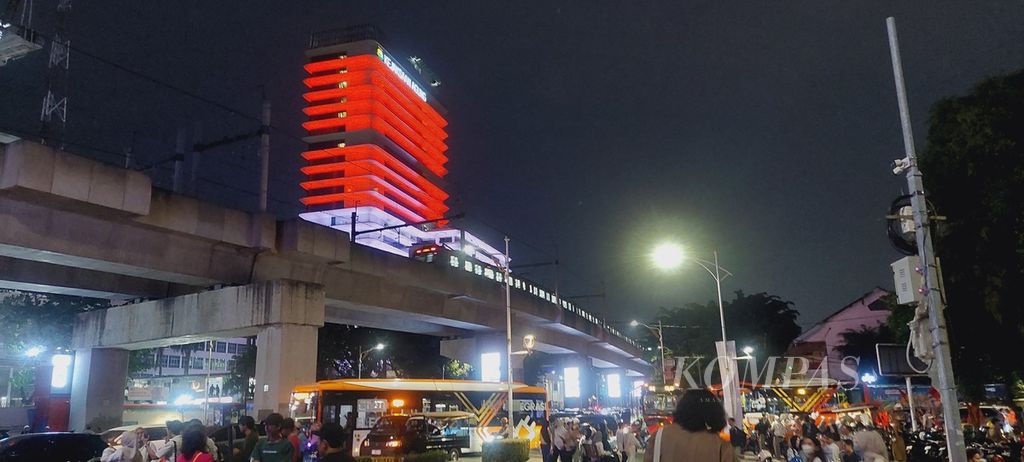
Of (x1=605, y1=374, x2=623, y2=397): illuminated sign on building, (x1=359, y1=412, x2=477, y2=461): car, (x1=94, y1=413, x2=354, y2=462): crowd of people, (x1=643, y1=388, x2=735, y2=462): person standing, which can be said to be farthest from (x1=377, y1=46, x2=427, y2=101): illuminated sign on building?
(x1=643, y1=388, x2=735, y2=462): person standing

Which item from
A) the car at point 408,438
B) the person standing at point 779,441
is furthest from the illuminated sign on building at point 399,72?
the person standing at point 779,441

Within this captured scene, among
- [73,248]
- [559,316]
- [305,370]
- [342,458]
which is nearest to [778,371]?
[559,316]

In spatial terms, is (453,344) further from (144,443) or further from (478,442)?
(144,443)

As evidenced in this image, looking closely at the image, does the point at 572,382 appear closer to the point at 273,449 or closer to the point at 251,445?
the point at 251,445

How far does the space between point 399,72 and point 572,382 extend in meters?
90.1

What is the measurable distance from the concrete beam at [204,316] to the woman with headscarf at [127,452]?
12.4 meters

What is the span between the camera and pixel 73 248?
2081cm

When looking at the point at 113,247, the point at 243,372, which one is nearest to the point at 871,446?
the point at 113,247

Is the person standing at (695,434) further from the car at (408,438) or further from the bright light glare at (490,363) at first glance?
the bright light glare at (490,363)

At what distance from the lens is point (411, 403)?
27953 millimetres

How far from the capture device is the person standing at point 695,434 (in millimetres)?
5242

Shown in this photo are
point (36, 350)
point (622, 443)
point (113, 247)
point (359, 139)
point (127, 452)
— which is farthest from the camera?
point (359, 139)

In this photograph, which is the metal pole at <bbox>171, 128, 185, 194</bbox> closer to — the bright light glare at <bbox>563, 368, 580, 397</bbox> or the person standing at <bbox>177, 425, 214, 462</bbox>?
the person standing at <bbox>177, 425, 214, 462</bbox>

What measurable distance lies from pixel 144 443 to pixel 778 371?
49.0m
